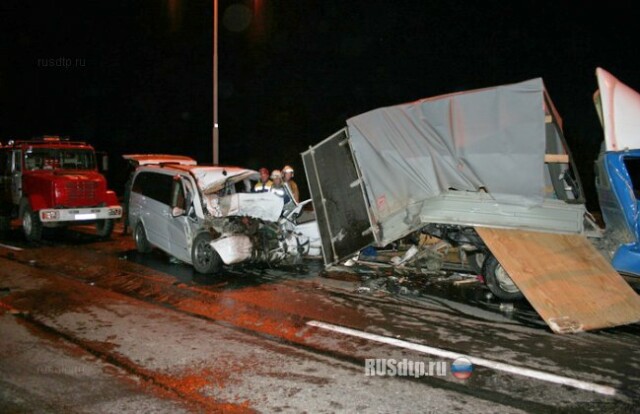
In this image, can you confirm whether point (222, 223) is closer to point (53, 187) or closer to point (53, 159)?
point (53, 187)

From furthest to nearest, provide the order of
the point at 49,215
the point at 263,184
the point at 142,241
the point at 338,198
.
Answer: the point at 49,215
the point at 142,241
the point at 263,184
the point at 338,198

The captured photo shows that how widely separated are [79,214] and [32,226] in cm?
114

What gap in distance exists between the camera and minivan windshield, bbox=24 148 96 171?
1420cm

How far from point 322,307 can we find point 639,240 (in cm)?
421

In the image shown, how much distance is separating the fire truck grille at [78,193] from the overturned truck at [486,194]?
726 centimetres

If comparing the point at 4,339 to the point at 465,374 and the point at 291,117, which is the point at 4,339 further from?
the point at 291,117

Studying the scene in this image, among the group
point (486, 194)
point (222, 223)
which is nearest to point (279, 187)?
point (222, 223)

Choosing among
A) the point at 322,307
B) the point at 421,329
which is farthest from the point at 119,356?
the point at 421,329

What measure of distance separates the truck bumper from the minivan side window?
5.76ft

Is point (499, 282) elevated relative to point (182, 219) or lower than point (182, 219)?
lower

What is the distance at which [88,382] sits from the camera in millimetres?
4805

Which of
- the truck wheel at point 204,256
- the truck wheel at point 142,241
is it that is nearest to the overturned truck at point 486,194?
the truck wheel at point 204,256

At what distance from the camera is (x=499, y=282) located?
26.1ft

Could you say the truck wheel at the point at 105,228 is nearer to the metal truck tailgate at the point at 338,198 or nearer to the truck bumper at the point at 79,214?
the truck bumper at the point at 79,214
